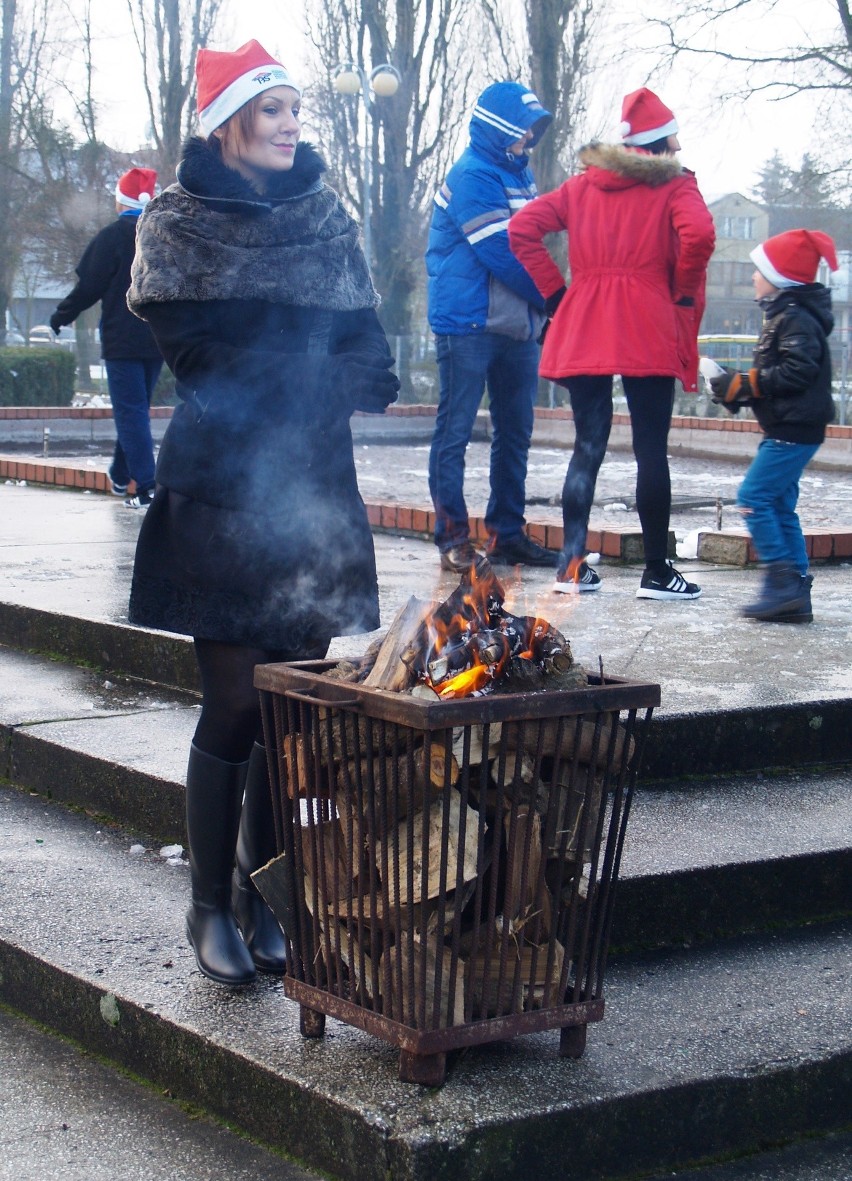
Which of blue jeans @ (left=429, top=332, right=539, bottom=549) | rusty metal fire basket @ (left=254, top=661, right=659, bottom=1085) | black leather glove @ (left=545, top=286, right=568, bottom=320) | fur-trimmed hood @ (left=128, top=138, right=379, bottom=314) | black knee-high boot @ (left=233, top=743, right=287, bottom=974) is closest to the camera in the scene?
rusty metal fire basket @ (left=254, top=661, right=659, bottom=1085)

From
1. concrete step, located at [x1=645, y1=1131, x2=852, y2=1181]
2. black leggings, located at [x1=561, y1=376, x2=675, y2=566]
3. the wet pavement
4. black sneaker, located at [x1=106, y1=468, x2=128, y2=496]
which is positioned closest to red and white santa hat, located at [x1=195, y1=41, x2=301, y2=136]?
the wet pavement

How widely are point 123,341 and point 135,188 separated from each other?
1.09 meters

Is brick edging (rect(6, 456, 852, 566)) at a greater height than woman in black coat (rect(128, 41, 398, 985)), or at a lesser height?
lesser

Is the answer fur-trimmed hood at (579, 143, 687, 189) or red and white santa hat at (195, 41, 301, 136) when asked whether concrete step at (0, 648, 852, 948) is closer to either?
red and white santa hat at (195, 41, 301, 136)

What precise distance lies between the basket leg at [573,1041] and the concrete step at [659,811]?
1.83 feet

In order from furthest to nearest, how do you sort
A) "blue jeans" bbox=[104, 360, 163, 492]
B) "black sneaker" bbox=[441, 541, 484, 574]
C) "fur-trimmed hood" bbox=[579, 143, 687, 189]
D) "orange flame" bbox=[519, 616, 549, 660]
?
1. "blue jeans" bbox=[104, 360, 163, 492]
2. "black sneaker" bbox=[441, 541, 484, 574]
3. "fur-trimmed hood" bbox=[579, 143, 687, 189]
4. "orange flame" bbox=[519, 616, 549, 660]

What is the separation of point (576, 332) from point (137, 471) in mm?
3884

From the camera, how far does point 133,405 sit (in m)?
8.59

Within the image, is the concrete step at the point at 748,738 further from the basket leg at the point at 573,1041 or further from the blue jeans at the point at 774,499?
the blue jeans at the point at 774,499

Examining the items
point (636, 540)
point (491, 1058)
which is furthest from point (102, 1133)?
point (636, 540)

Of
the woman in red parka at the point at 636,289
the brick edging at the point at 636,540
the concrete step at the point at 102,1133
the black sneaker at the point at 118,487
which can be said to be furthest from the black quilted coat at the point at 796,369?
the black sneaker at the point at 118,487

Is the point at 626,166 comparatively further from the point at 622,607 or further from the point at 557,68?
the point at 557,68

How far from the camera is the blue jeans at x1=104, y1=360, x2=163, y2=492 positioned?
8.58 meters

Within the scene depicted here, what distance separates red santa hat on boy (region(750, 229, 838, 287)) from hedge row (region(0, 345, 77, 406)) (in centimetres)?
1554
